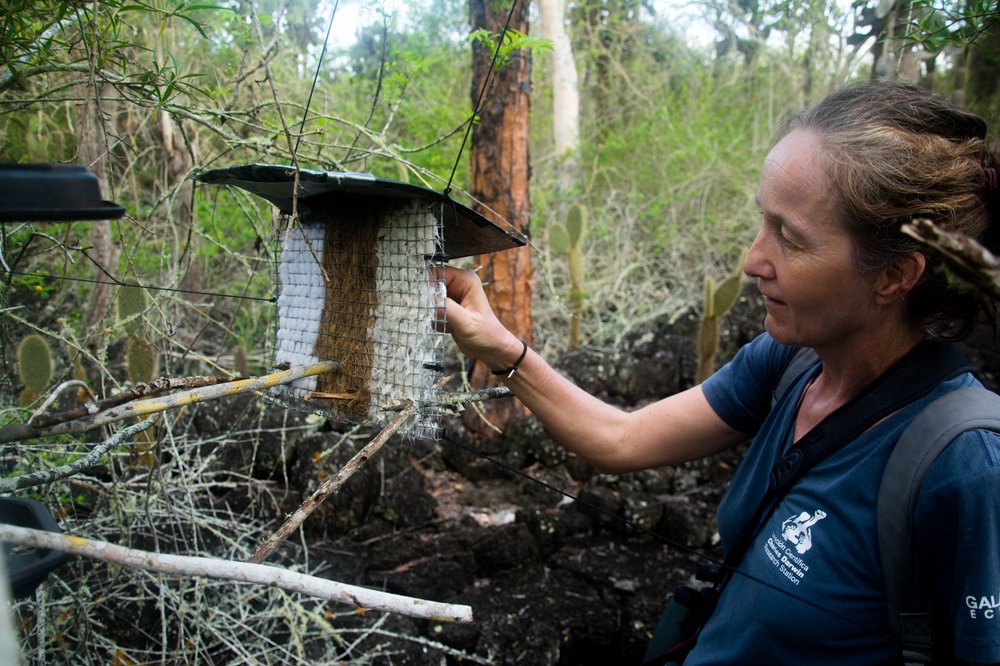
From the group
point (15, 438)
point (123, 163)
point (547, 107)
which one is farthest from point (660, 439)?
point (547, 107)

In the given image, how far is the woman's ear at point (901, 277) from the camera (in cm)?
119

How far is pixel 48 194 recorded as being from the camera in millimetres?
770

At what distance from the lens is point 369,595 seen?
2.89 ft

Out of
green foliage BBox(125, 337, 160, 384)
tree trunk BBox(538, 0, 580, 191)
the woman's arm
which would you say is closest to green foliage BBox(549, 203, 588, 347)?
tree trunk BBox(538, 0, 580, 191)

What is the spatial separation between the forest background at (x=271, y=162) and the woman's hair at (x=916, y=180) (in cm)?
67

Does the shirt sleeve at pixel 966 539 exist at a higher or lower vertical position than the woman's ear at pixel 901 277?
lower

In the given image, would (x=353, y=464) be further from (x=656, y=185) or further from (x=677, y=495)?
(x=656, y=185)

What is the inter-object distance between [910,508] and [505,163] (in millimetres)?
2957

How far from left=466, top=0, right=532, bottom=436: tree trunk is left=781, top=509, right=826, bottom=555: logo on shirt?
245cm

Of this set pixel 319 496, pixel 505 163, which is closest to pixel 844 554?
pixel 319 496

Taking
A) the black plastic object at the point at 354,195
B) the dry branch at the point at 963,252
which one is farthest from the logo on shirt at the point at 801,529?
the black plastic object at the point at 354,195

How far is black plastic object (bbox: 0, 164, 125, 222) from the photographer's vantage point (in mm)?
745

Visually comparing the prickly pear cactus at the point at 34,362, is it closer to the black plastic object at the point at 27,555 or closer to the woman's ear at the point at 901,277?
the black plastic object at the point at 27,555

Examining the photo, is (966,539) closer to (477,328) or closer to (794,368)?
(794,368)
